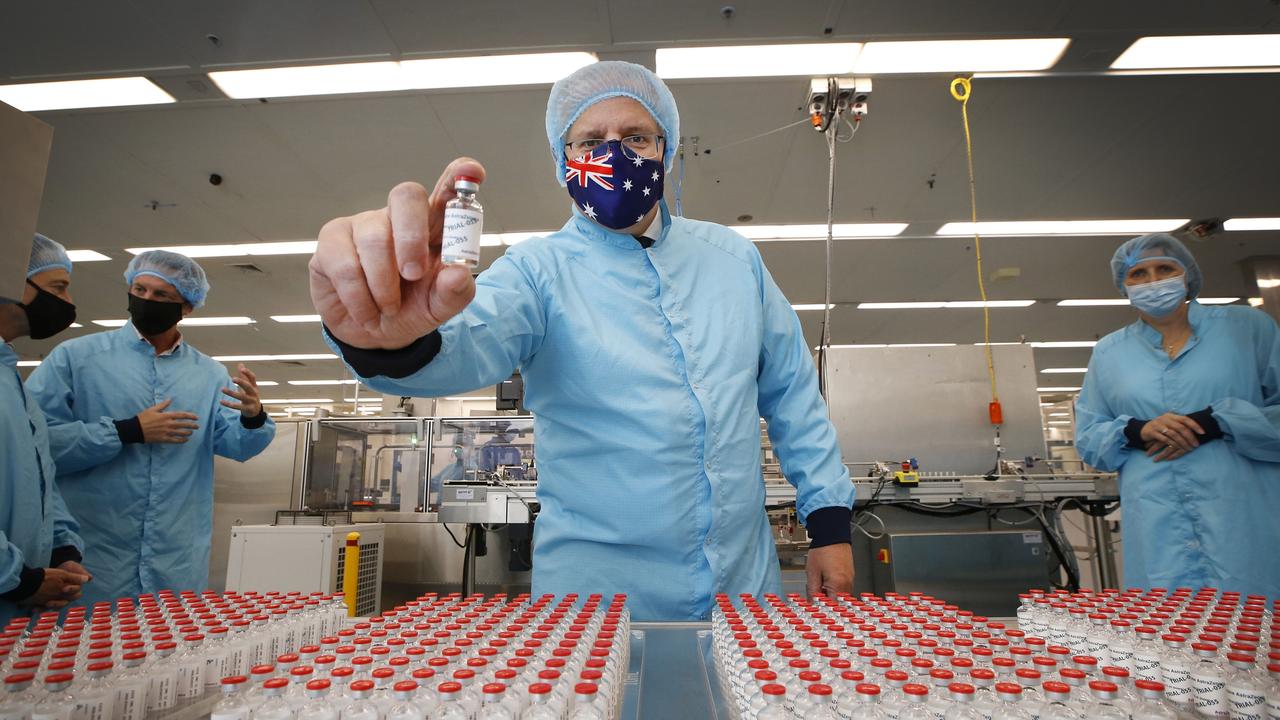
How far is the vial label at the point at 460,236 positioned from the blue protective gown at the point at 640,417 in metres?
0.40

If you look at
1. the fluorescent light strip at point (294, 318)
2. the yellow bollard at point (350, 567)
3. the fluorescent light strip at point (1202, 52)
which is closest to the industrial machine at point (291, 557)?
the yellow bollard at point (350, 567)

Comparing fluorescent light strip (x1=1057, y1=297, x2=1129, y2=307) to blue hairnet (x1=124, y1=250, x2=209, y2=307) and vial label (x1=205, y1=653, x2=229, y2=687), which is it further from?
vial label (x1=205, y1=653, x2=229, y2=687)

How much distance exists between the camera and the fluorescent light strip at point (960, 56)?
3.69 m

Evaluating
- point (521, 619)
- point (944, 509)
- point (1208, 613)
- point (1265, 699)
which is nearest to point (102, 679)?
point (521, 619)

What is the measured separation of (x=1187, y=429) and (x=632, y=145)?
2.17m

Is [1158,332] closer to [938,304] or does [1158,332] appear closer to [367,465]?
[367,465]

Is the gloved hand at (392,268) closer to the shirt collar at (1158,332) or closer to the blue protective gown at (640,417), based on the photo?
the blue protective gown at (640,417)

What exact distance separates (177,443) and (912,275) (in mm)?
6964

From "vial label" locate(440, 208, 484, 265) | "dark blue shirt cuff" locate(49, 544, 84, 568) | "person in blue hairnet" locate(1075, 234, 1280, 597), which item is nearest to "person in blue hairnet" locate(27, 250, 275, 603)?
"dark blue shirt cuff" locate(49, 544, 84, 568)

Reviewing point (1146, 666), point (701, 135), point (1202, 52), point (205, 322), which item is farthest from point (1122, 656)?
point (205, 322)

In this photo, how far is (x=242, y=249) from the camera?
6.37 m

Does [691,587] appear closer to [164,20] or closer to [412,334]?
[412,334]

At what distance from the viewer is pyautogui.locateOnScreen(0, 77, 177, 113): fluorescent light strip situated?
3916mm

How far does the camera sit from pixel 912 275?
7.25 m
